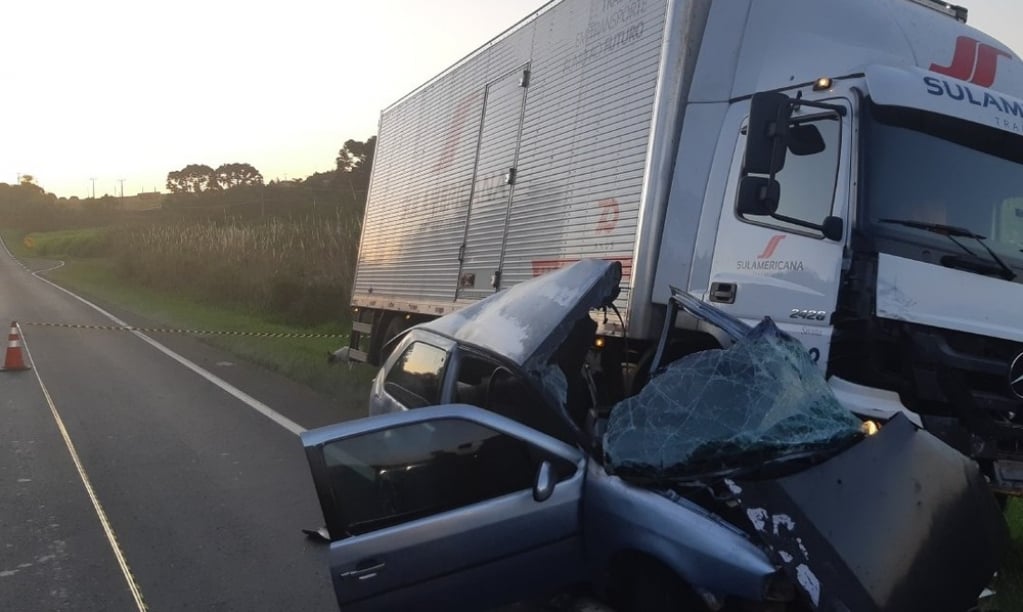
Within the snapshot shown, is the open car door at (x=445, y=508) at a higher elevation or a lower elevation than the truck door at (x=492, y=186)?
lower

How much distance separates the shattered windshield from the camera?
11.9 feet

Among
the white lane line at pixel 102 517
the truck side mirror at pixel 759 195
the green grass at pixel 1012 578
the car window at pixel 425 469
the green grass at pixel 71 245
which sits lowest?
the green grass at pixel 71 245

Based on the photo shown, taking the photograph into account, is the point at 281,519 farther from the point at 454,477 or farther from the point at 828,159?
the point at 828,159

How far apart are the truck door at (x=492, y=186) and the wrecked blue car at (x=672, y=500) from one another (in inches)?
159

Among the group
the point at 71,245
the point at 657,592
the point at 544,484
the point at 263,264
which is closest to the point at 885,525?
the point at 657,592

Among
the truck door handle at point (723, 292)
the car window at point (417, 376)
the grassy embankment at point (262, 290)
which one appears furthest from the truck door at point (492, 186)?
the truck door handle at point (723, 292)

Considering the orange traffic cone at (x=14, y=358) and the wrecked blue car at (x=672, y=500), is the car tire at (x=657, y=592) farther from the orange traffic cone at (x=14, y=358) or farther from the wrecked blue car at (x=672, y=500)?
the orange traffic cone at (x=14, y=358)

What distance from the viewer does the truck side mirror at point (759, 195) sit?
192 inches

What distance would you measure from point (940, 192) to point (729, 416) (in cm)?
214

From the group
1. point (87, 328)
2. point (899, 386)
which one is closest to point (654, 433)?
point (899, 386)

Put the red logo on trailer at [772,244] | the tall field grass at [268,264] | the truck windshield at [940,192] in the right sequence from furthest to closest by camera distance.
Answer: the tall field grass at [268,264], the red logo on trailer at [772,244], the truck windshield at [940,192]

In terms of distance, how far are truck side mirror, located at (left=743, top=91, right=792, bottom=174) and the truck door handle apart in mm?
903

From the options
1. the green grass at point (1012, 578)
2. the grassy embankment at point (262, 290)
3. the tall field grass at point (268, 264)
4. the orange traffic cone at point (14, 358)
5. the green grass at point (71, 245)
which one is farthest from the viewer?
the green grass at point (71, 245)

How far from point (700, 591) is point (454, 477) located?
3.89ft
